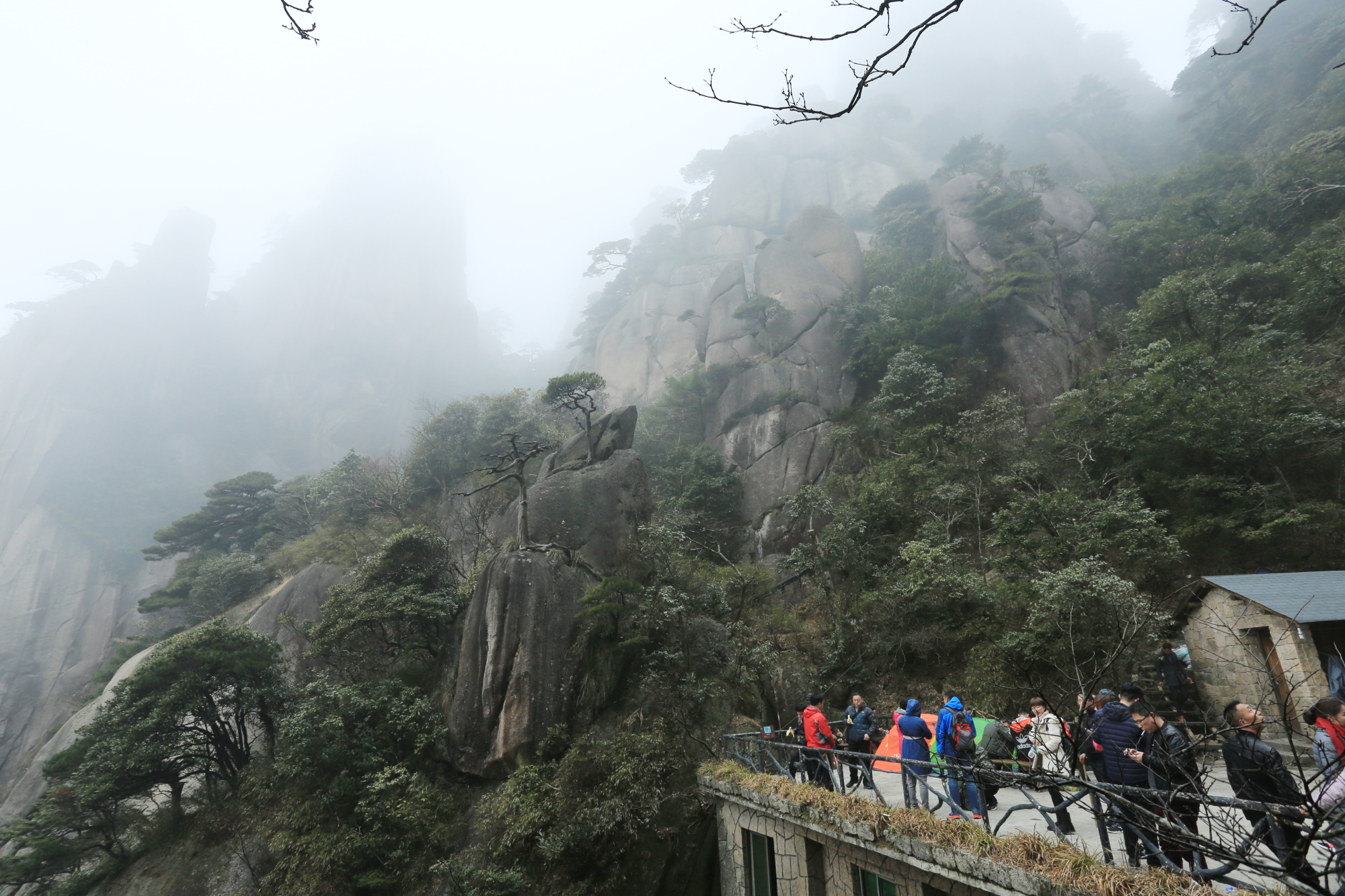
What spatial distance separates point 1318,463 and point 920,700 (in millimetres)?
10227

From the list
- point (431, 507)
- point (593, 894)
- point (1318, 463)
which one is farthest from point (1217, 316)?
point (431, 507)

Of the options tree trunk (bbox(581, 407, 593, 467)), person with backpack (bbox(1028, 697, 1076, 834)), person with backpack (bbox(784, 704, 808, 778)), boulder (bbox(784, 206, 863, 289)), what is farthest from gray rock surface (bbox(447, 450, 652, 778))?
boulder (bbox(784, 206, 863, 289))

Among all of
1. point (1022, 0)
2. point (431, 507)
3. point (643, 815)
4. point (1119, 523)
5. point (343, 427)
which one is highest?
point (1022, 0)

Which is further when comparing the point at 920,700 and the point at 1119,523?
the point at 920,700

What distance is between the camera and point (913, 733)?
6.67m

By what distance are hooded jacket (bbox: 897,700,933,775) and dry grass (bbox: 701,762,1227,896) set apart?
2.47 ft

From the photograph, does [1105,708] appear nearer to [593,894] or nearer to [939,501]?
[593,894]

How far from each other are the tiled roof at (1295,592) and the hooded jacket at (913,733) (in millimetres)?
5906

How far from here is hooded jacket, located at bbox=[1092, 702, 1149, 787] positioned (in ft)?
15.4

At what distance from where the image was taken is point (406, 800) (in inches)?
417

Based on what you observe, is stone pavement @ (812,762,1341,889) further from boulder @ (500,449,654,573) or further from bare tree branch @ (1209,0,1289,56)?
boulder @ (500,449,654,573)

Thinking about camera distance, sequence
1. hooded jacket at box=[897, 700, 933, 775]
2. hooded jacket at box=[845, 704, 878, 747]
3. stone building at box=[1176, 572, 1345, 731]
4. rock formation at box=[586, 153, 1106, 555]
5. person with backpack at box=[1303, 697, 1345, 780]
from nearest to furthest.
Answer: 1. person with backpack at box=[1303, 697, 1345, 780]
2. hooded jacket at box=[897, 700, 933, 775]
3. hooded jacket at box=[845, 704, 878, 747]
4. stone building at box=[1176, 572, 1345, 731]
5. rock formation at box=[586, 153, 1106, 555]

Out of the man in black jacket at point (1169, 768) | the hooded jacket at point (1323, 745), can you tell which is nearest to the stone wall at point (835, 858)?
the man in black jacket at point (1169, 768)

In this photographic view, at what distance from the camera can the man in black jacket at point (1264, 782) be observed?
2398 mm
